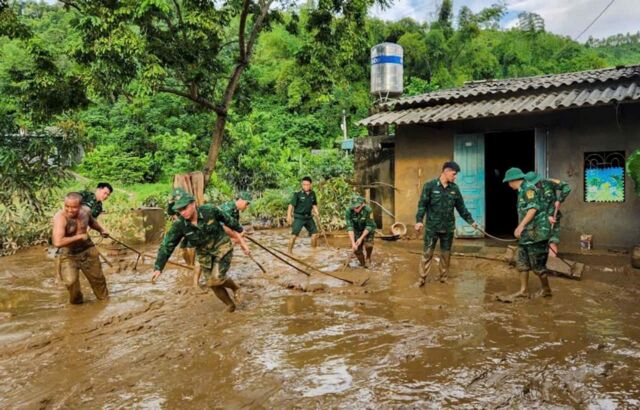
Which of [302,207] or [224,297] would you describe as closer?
[224,297]

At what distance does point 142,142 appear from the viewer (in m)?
24.9

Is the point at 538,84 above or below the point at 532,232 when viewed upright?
above

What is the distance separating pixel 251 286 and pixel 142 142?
1955cm

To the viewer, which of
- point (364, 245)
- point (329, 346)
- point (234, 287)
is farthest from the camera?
point (364, 245)

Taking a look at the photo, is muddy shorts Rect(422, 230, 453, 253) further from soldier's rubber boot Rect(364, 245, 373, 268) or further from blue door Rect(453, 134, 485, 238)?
blue door Rect(453, 134, 485, 238)

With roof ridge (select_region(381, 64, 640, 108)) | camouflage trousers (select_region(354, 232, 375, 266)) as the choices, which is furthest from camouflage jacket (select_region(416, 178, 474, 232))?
roof ridge (select_region(381, 64, 640, 108))

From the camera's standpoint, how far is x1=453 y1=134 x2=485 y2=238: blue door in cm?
1082

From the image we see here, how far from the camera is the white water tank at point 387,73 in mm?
14383

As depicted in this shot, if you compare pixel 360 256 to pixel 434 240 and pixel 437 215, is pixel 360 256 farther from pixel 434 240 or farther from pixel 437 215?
pixel 437 215

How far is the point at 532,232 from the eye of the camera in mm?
6332

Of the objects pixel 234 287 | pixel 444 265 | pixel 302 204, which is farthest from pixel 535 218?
pixel 302 204

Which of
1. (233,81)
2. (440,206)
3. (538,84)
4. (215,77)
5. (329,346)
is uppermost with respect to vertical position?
(215,77)

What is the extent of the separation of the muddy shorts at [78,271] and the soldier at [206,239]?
1.44 meters

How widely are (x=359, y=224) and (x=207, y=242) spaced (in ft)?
10.7
